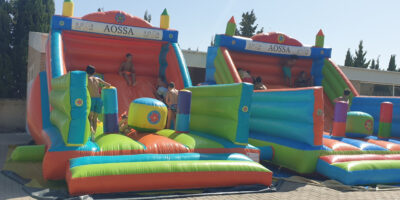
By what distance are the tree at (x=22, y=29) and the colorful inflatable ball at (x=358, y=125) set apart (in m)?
8.50

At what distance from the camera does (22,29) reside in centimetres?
1004

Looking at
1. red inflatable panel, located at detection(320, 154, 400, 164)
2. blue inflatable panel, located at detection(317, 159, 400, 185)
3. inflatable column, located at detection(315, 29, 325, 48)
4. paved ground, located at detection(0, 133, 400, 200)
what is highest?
inflatable column, located at detection(315, 29, 325, 48)

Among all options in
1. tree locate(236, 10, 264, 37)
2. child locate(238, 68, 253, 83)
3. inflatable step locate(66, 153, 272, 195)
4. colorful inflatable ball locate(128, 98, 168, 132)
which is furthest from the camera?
tree locate(236, 10, 264, 37)

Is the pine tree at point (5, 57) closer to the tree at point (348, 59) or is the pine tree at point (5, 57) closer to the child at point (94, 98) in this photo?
the child at point (94, 98)

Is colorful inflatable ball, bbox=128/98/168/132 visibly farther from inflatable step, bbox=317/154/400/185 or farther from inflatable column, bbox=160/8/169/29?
inflatable column, bbox=160/8/169/29

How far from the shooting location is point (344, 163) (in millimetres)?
4559

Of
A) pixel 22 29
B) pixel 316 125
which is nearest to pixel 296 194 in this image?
pixel 316 125

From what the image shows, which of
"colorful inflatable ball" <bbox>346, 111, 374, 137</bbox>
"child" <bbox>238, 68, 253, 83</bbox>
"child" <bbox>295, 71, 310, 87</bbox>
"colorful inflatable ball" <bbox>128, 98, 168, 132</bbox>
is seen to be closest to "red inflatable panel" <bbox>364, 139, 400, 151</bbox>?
"colorful inflatable ball" <bbox>346, 111, 374, 137</bbox>

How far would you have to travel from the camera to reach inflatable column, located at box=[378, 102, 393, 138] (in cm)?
618

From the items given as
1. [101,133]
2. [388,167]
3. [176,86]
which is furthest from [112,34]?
[388,167]

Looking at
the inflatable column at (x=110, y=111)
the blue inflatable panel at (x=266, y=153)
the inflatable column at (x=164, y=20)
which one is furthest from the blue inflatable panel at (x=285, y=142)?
the inflatable column at (x=164, y=20)

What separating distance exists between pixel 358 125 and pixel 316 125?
58.3 inches

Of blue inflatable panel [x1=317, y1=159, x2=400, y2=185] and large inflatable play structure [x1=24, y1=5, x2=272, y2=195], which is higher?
large inflatable play structure [x1=24, y1=5, x2=272, y2=195]

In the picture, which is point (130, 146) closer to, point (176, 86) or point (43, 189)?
point (43, 189)
